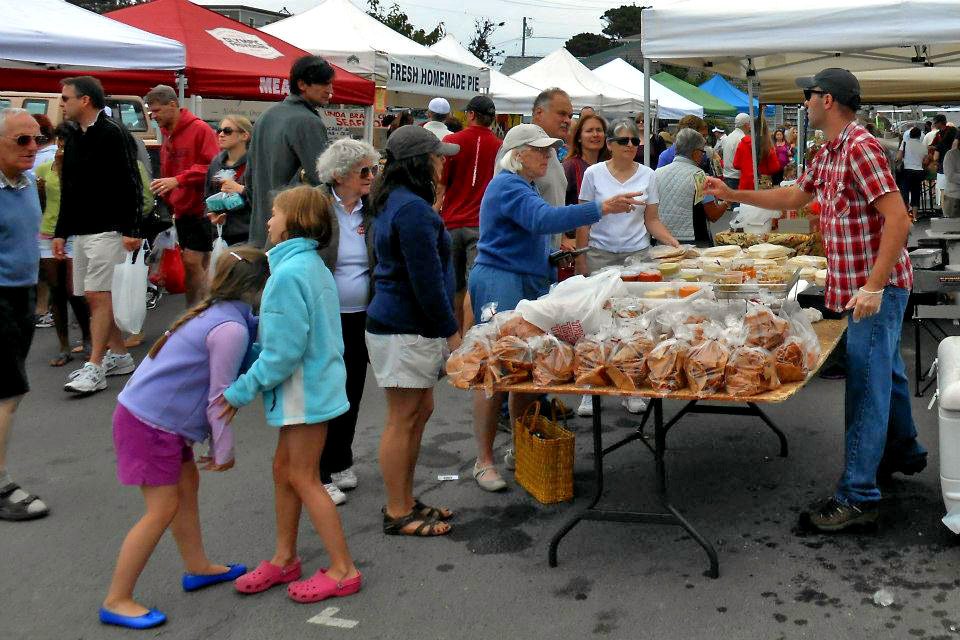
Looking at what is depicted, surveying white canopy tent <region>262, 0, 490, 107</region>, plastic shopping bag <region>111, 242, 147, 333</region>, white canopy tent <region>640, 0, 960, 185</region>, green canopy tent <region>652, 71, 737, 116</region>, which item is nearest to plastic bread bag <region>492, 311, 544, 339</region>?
plastic shopping bag <region>111, 242, 147, 333</region>

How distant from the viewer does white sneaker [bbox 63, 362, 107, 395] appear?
6.89 metres

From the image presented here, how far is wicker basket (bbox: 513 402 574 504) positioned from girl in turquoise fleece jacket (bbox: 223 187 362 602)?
1.21 meters

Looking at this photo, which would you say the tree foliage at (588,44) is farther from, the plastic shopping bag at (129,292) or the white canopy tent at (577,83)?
the plastic shopping bag at (129,292)

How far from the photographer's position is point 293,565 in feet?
13.0

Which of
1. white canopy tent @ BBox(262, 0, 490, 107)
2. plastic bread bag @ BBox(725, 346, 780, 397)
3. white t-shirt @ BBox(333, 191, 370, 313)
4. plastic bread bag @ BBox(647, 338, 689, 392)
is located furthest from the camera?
white canopy tent @ BBox(262, 0, 490, 107)

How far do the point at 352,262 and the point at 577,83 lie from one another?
16.7 meters

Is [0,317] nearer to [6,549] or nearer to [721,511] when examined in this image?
[6,549]

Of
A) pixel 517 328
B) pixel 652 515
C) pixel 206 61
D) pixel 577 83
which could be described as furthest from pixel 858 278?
pixel 577 83

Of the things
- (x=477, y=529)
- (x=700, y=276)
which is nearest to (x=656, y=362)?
(x=477, y=529)

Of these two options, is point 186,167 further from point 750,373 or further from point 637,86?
point 637,86

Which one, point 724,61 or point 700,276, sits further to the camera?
point 724,61

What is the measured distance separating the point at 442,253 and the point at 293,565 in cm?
146

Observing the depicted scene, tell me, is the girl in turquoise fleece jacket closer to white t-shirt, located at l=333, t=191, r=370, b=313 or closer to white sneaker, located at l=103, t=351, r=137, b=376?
white t-shirt, located at l=333, t=191, r=370, b=313

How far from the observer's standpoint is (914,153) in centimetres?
2136
